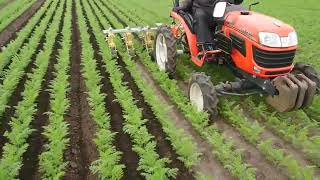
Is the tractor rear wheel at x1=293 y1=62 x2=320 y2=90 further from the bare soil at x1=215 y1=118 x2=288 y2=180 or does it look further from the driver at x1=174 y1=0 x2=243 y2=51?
the driver at x1=174 y1=0 x2=243 y2=51

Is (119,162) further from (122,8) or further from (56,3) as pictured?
(56,3)

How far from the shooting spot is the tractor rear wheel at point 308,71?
5.77m

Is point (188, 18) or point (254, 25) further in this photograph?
point (188, 18)

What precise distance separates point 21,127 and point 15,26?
33.3 feet

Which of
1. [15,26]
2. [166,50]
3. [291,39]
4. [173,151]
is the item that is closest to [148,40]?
[166,50]

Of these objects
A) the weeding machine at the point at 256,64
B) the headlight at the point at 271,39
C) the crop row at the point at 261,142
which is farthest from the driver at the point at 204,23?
the headlight at the point at 271,39

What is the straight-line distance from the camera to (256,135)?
535 cm

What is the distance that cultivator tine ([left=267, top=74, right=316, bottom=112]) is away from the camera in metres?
5.14

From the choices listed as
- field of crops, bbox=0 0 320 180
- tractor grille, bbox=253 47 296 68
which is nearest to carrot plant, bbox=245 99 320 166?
field of crops, bbox=0 0 320 180

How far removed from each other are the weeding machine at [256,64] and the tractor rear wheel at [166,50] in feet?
2.34

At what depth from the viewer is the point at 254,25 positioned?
5.65 meters

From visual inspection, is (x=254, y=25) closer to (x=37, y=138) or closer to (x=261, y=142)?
(x=261, y=142)

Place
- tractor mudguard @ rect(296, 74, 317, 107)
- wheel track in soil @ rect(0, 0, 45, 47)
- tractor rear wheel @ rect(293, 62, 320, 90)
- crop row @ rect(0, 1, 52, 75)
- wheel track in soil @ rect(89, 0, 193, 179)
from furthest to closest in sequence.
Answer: wheel track in soil @ rect(0, 0, 45, 47), crop row @ rect(0, 1, 52, 75), tractor rear wheel @ rect(293, 62, 320, 90), tractor mudguard @ rect(296, 74, 317, 107), wheel track in soil @ rect(89, 0, 193, 179)

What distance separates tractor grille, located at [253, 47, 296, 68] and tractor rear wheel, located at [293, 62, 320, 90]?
1.32 feet
